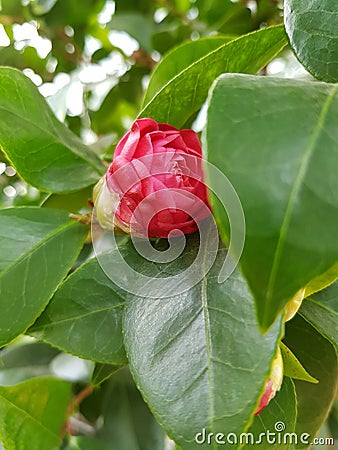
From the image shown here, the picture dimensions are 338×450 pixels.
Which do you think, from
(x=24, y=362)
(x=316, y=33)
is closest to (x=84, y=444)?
(x=24, y=362)

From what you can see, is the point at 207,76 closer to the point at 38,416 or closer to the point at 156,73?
the point at 156,73

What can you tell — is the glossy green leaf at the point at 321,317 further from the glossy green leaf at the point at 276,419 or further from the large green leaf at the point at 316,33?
the large green leaf at the point at 316,33

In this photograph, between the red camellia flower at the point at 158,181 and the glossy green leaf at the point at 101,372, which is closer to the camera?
the red camellia flower at the point at 158,181

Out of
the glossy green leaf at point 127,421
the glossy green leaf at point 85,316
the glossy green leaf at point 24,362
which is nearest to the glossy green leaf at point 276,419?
the glossy green leaf at point 85,316

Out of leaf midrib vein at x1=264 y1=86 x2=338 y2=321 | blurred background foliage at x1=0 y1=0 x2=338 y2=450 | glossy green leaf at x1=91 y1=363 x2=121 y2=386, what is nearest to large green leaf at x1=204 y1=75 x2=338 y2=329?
leaf midrib vein at x1=264 y1=86 x2=338 y2=321

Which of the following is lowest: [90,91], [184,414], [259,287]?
[90,91]

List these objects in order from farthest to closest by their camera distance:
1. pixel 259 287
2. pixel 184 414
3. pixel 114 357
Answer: pixel 114 357 < pixel 184 414 < pixel 259 287

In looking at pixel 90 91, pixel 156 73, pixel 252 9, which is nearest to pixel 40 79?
pixel 90 91
